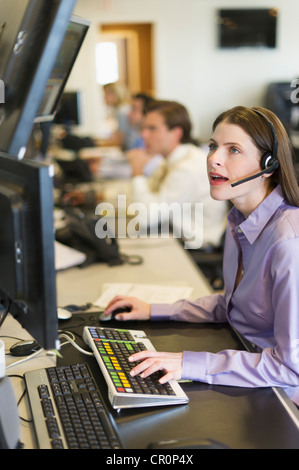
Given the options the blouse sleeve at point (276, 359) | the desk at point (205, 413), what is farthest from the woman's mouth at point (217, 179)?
the desk at point (205, 413)

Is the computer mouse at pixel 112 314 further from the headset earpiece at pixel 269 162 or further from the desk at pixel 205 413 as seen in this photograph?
the headset earpiece at pixel 269 162

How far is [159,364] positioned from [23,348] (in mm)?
391

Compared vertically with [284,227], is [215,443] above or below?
below

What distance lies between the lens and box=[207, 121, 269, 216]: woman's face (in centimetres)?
138

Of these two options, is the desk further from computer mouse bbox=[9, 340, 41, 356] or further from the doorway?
the doorway

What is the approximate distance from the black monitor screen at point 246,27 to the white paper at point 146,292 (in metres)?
7.66

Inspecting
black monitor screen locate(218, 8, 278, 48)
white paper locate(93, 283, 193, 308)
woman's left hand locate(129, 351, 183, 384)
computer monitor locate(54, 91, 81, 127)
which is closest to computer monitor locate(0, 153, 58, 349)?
woman's left hand locate(129, 351, 183, 384)

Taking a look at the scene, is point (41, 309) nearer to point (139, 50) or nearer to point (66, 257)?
point (66, 257)

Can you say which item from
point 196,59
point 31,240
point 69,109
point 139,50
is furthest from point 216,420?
point 139,50

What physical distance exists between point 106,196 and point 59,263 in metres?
1.51

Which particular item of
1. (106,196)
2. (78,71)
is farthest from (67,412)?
(78,71)

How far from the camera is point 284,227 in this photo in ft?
4.27

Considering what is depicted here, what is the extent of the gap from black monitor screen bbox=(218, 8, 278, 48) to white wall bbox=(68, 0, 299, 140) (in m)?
0.13
